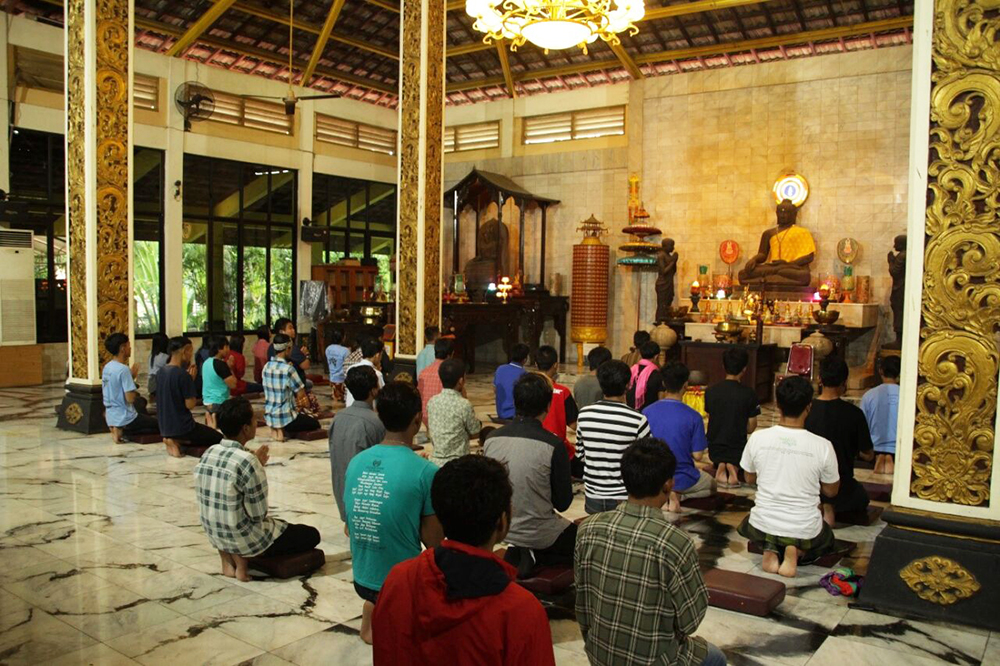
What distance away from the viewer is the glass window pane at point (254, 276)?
14.6m

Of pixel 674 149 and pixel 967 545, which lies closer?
pixel 967 545

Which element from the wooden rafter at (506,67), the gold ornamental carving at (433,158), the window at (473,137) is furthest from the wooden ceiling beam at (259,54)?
the gold ornamental carving at (433,158)

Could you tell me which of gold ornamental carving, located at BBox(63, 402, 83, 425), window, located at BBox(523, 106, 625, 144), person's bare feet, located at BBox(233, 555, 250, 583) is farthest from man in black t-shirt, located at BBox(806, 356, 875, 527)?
window, located at BBox(523, 106, 625, 144)

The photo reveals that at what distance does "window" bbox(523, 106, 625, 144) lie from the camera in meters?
15.4

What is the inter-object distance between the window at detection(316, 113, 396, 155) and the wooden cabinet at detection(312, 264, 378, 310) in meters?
2.61

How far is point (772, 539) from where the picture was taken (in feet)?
14.0

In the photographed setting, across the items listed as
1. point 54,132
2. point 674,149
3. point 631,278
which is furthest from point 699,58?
point 54,132

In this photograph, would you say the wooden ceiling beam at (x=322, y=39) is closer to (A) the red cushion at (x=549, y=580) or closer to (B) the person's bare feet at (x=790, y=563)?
(A) the red cushion at (x=549, y=580)

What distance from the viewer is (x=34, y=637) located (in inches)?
134

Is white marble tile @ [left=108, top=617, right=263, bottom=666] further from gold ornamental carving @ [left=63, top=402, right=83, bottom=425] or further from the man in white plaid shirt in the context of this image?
gold ornamental carving @ [left=63, top=402, right=83, bottom=425]

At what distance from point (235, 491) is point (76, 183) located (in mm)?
5449

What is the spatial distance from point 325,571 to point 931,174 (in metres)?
3.52

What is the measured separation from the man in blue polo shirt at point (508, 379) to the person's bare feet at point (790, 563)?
251cm

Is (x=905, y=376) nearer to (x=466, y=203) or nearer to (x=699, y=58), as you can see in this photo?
(x=699, y=58)
